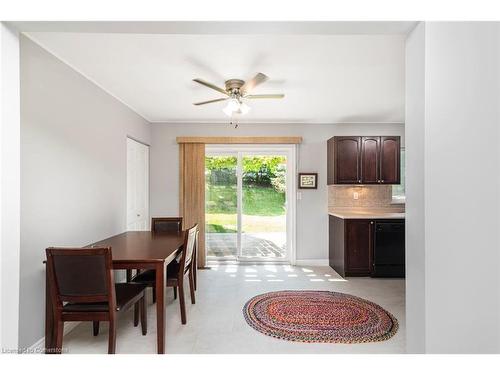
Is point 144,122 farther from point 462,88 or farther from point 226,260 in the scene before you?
point 462,88

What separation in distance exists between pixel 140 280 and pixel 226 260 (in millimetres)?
2226

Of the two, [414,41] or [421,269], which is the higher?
[414,41]

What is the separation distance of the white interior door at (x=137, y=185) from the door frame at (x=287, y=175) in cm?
102

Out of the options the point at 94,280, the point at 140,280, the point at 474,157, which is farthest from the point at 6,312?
the point at 474,157

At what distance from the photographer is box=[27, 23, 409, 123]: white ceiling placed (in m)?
2.09

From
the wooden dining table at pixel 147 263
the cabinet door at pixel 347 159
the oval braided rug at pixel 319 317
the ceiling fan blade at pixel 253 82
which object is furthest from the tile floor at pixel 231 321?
the ceiling fan blade at pixel 253 82

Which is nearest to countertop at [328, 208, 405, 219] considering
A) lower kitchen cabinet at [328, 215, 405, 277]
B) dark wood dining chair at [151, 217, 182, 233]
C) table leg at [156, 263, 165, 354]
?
lower kitchen cabinet at [328, 215, 405, 277]

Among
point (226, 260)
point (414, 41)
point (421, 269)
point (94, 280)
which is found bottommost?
point (226, 260)

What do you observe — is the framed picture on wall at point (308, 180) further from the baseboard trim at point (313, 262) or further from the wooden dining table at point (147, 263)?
the wooden dining table at point (147, 263)

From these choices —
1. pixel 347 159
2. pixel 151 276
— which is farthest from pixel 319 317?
pixel 347 159

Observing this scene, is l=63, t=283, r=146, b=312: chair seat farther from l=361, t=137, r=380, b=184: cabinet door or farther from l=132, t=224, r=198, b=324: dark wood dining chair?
l=361, t=137, r=380, b=184: cabinet door

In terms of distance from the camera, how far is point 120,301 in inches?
79.2

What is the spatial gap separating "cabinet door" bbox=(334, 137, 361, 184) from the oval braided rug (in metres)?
1.77

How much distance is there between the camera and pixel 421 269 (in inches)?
43.9
